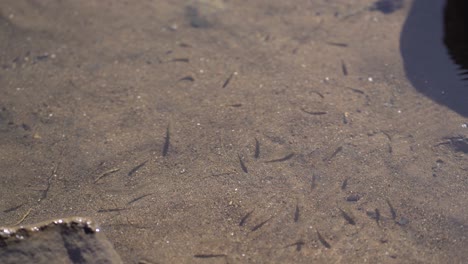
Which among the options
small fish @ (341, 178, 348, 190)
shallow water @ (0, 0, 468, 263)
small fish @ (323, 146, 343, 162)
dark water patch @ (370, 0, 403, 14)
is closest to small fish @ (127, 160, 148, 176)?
shallow water @ (0, 0, 468, 263)

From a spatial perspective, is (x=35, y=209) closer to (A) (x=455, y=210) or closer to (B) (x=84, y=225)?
(B) (x=84, y=225)

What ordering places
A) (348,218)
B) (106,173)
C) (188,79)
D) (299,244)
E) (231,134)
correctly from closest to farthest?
(299,244) < (348,218) < (106,173) < (231,134) < (188,79)

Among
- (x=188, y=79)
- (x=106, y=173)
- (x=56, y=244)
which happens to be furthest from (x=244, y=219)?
(x=188, y=79)

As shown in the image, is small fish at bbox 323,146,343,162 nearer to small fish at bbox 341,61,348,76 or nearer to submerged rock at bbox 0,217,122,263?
small fish at bbox 341,61,348,76

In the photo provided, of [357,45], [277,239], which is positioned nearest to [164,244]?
[277,239]

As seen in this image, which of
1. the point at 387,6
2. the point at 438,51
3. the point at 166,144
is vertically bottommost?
the point at 166,144

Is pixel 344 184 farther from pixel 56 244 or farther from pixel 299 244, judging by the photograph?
pixel 56 244

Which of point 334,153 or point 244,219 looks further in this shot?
point 334,153

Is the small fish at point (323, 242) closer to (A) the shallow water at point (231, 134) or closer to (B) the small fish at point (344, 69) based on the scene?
(A) the shallow water at point (231, 134)
